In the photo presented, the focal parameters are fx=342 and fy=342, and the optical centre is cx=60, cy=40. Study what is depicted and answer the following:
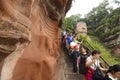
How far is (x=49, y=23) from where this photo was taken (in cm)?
670

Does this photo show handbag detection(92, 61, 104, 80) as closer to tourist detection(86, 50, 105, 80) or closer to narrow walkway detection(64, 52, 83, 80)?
tourist detection(86, 50, 105, 80)

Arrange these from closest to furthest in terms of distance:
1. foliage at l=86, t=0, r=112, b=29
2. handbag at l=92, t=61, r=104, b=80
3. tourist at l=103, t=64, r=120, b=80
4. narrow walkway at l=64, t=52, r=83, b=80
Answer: tourist at l=103, t=64, r=120, b=80
handbag at l=92, t=61, r=104, b=80
narrow walkway at l=64, t=52, r=83, b=80
foliage at l=86, t=0, r=112, b=29

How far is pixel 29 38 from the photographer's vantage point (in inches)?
179

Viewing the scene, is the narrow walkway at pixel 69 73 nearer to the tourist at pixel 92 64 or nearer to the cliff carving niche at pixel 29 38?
the tourist at pixel 92 64

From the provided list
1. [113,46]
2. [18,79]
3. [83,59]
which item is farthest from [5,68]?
[113,46]

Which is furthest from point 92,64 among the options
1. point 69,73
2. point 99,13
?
point 99,13

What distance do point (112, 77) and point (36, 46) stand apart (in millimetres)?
1404

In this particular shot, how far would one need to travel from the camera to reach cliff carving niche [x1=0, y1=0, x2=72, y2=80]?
4102 millimetres

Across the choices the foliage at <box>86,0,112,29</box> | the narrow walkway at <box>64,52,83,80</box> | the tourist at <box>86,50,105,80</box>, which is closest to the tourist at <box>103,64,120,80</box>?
the tourist at <box>86,50,105,80</box>

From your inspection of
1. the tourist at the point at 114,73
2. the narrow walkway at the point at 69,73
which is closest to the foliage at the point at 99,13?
the narrow walkway at the point at 69,73

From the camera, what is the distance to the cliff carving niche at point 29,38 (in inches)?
162

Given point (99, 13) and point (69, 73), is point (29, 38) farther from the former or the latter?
point (99, 13)

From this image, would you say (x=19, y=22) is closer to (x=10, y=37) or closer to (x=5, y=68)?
(x=10, y=37)

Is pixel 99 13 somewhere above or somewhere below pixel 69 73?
above
